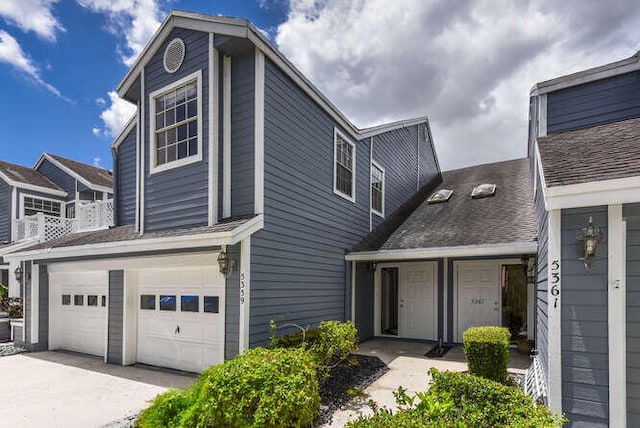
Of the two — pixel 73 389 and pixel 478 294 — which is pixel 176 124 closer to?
pixel 73 389

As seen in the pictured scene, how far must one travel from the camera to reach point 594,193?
3387mm

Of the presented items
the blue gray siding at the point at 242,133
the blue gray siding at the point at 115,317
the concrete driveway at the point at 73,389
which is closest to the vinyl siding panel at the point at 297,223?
the blue gray siding at the point at 242,133

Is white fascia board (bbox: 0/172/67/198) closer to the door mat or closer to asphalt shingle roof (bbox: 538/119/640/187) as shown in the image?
the door mat

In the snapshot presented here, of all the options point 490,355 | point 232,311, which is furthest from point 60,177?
point 490,355

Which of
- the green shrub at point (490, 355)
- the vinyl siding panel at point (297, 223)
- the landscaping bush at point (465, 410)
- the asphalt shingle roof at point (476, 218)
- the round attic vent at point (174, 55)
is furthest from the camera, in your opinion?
the asphalt shingle roof at point (476, 218)

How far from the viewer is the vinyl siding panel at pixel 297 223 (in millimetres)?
6102

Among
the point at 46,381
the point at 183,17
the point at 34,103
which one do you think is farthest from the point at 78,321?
the point at 34,103

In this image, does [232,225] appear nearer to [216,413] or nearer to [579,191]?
[216,413]

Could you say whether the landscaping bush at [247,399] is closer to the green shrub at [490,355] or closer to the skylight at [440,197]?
the green shrub at [490,355]

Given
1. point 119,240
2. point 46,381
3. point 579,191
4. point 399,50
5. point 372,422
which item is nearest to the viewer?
point 372,422

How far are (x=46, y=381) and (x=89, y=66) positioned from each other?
27.7 feet

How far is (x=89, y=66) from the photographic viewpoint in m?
9.85

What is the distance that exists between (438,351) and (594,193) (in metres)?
6.04

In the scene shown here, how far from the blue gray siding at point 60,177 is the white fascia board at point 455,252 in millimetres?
13580
